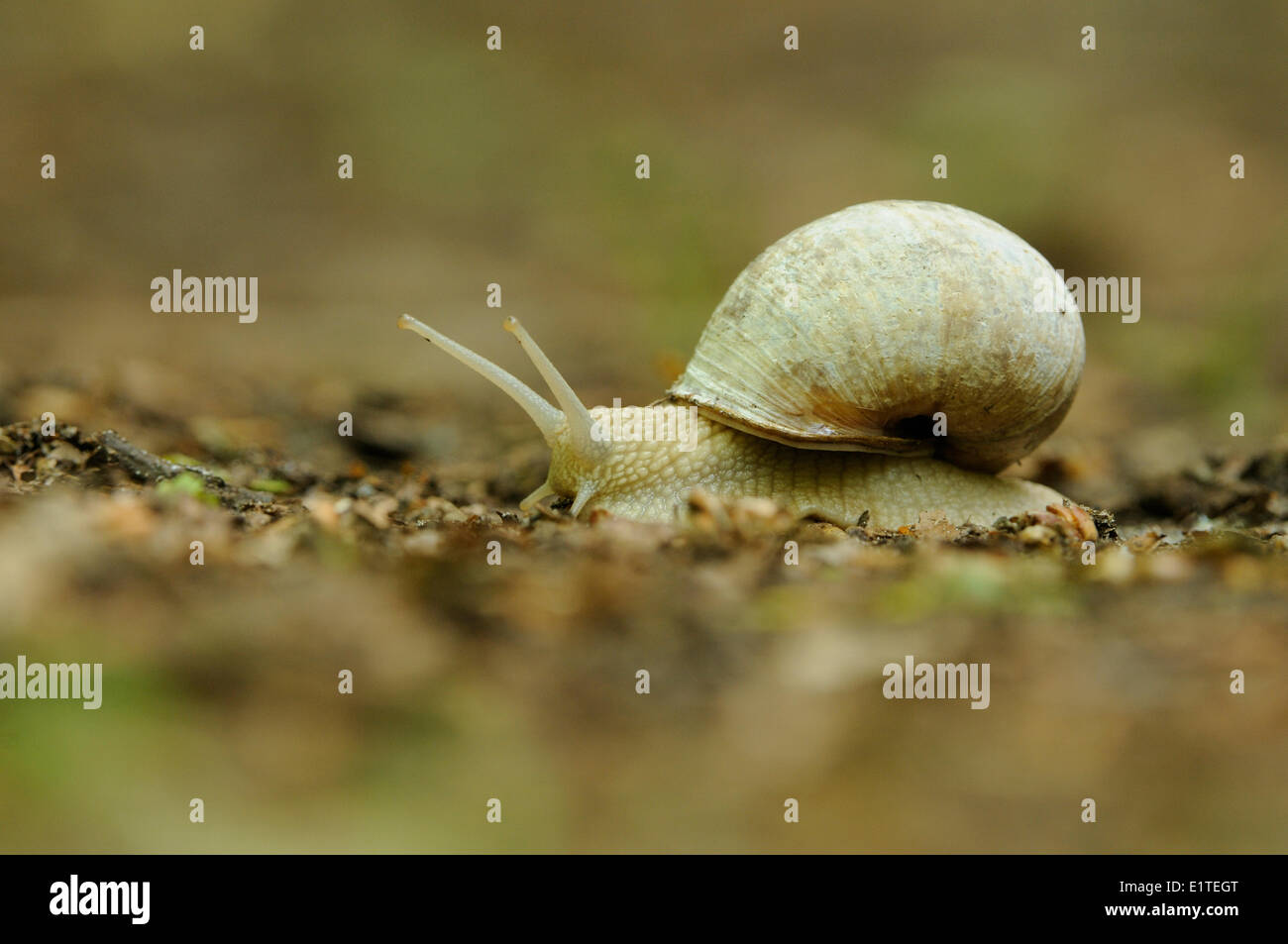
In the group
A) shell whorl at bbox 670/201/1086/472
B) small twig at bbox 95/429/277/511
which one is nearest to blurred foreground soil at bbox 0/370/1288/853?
small twig at bbox 95/429/277/511

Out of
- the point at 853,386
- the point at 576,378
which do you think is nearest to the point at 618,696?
the point at 853,386

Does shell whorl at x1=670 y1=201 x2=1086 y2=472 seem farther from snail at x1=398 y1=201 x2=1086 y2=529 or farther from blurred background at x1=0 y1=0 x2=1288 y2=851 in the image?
blurred background at x1=0 y1=0 x2=1288 y2=851

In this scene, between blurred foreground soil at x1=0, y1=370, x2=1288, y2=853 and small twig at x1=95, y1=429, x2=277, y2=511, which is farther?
small twig at x1=95, y1=429, x2=277, y2=511

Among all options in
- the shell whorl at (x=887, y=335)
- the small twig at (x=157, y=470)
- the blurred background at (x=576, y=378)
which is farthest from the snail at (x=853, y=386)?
the blurred background at (x=576, y=378)

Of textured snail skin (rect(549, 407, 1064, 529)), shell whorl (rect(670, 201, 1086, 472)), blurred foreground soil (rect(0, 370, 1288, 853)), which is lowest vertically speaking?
blurred foreground soil (rect(0, 370, 1288, 853))

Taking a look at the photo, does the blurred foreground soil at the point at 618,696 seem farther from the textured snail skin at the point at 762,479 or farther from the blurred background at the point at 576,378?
the textured snail skin at the point at 762,479

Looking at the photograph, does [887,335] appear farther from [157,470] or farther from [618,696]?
[157,470]
